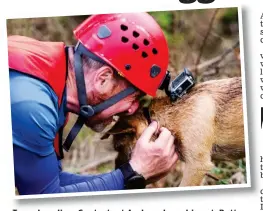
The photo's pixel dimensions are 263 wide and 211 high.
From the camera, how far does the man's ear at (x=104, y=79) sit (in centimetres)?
345

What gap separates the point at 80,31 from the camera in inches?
136

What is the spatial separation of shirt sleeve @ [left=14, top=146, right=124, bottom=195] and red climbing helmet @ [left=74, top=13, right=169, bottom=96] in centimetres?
54

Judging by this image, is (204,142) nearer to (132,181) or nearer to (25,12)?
(132,181)

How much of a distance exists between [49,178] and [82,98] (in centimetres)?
46

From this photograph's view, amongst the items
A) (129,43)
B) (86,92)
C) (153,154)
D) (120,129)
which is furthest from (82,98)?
(153,154)

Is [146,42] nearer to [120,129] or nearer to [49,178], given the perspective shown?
[120,129]

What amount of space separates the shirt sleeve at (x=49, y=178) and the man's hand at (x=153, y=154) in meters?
0.13

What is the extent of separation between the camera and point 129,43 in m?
3.41

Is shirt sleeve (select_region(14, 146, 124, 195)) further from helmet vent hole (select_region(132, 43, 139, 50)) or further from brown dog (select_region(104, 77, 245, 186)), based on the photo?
helmet vent hole (select_region(132, 43, 139, 50))

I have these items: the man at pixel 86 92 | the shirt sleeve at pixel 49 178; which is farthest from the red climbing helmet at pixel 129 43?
the shirt sleeve at pixel 49 178

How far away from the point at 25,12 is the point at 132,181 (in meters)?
1.08

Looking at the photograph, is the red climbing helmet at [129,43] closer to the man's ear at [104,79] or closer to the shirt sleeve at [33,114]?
the man's ear at [104,79]

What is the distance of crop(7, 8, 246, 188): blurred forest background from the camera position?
3.49 meters

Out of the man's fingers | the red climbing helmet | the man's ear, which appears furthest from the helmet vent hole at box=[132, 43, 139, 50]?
the man's fingers
